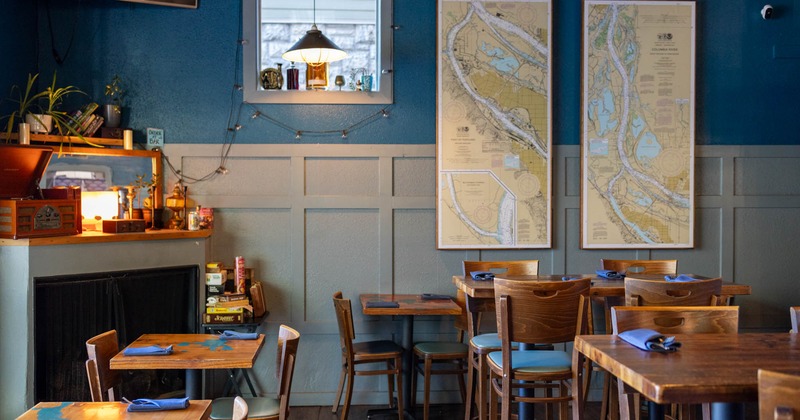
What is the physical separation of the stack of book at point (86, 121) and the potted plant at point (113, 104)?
0.25ft

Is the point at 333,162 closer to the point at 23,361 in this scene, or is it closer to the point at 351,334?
the point at 351,334

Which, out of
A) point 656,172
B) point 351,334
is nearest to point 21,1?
point 351,334

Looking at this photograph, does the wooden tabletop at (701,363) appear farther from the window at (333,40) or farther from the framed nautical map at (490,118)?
the window at (333,40)

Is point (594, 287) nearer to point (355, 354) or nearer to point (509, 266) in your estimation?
point (509, 266)

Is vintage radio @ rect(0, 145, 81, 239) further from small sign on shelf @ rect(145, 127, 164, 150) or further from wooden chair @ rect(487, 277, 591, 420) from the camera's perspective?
wooden chair @ rect(487, 277, 591, 420)

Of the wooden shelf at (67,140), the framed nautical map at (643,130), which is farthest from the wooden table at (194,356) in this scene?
the framed nautical map at (643,130)

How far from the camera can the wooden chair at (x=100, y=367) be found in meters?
2.72

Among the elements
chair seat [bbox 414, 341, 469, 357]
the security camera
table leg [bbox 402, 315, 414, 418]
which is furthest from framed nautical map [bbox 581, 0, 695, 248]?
table leg [bbox 402, 315, 414, 418]

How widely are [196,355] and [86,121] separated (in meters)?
2.32

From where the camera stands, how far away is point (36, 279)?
388 centimetres

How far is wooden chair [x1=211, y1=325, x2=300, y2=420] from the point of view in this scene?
3.00m

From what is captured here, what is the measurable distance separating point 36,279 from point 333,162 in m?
2.04

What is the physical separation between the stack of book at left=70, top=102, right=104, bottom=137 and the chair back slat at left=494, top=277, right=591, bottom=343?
9.73 ft

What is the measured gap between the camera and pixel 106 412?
7.32ft
